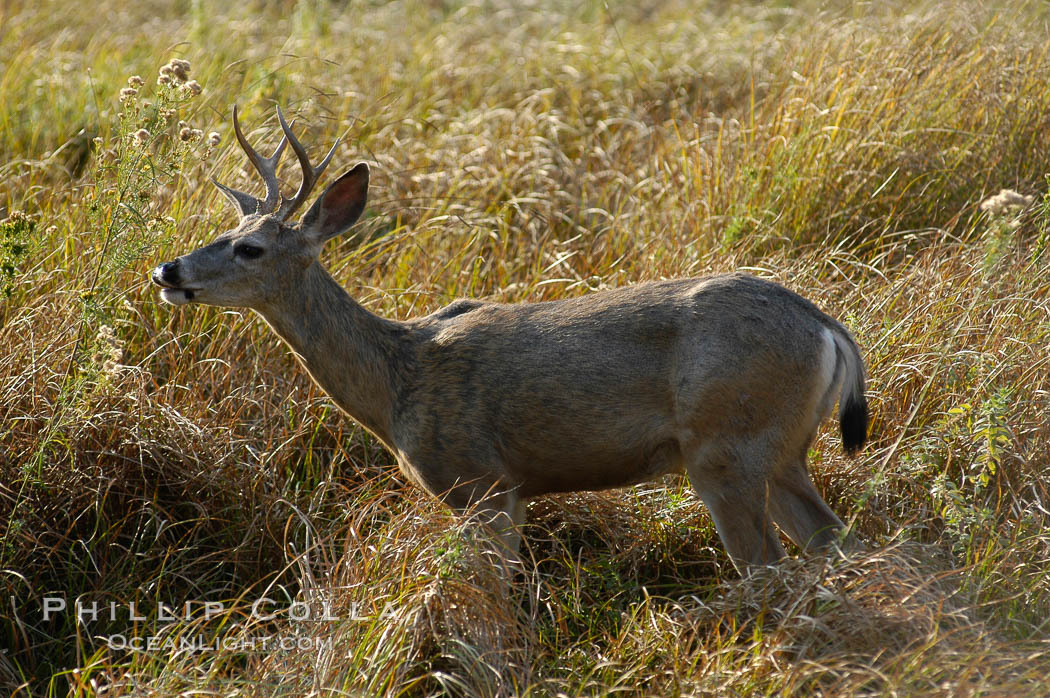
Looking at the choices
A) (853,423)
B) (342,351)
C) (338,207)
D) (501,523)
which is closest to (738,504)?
(853,423)

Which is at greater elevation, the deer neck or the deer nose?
the deer nose

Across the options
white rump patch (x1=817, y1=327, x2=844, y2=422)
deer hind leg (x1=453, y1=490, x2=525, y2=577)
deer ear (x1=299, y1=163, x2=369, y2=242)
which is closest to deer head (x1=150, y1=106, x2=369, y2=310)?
deer ear (x1=299, y1=163, x2=369, y2=242)

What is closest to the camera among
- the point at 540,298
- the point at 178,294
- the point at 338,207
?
the point at 178,294

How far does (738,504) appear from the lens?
152 inches

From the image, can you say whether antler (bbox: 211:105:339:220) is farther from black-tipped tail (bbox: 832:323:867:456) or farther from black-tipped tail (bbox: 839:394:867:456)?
black-tipped tail (bbox: 839:394:867:456)

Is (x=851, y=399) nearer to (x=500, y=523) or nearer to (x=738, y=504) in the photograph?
(x=738, y=504)

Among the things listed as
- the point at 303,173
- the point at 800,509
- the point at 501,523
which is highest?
the point at 303,173

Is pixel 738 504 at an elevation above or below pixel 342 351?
below

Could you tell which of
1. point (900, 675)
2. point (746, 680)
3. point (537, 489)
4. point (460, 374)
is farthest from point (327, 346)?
point (900, 675)

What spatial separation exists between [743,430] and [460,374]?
106 centimetres

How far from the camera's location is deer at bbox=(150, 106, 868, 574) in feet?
12.7

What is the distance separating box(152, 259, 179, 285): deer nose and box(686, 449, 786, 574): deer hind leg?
6.37ft

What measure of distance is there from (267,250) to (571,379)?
1234 millimetres

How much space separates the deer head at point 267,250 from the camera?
13.7 feet
